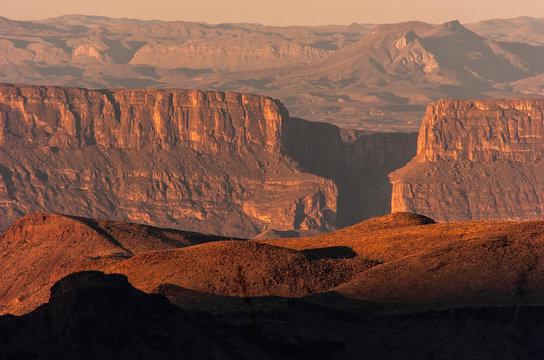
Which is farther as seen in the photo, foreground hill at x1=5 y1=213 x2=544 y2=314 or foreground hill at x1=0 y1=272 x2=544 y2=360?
foreground hill at x1=5 y1=213 x2=544 y2=314

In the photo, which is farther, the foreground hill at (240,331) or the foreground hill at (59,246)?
the foreground hill at (59,246)

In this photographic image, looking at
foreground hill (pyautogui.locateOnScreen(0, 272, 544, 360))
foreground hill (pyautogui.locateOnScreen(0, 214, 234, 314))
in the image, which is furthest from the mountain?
foreground hill (pyautogui.locateOnScreen(0, 214, 234, 314))

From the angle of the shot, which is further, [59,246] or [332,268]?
[59,246]

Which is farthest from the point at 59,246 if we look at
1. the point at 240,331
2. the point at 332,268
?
the point at 240,331

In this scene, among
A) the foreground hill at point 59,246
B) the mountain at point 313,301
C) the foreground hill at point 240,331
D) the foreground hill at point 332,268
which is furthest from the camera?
the foreground hill at point 59,246

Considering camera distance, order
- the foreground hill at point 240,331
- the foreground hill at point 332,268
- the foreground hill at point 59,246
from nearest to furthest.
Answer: the foreground hill at point 240,331
the foreground hill at point 332,268
the foreground hill at point 59,246

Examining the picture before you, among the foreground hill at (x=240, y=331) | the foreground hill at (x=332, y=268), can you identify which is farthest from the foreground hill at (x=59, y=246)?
the foreground hill at (x=240, y=331)

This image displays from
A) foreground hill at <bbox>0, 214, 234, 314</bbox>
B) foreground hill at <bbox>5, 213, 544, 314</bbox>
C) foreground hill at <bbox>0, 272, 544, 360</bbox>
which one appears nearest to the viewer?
foreground hill at <bbox>0, 272, 544, 360</bbox>

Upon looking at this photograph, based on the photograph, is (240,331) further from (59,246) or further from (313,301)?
(59,246)

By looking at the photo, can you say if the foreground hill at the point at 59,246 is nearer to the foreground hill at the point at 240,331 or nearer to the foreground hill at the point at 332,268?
the foreground hill at the point at 332,268

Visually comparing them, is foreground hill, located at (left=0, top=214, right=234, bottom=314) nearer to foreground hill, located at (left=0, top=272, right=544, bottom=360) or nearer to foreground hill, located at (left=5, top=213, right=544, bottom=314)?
foreground hill, located at (left=5, top=213, right=544, bottom=314)

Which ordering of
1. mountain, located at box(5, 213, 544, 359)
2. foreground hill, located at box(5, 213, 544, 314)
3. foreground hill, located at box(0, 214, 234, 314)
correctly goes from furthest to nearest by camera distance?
1. foreground hill, located at box(0, 214, 234, 314)
2. foreground hill, located at box(5, 213, 544, 314)
3. mountain, located at box(5, 213, 544, 359)

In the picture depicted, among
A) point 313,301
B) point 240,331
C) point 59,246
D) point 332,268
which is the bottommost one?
point 59,246
